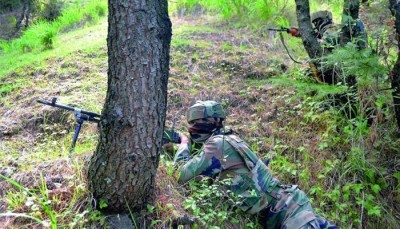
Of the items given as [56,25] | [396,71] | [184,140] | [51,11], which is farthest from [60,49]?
[396,71]

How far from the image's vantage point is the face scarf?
12.6 feet

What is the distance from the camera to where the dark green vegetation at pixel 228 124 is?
2986mm

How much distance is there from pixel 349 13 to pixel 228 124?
2062 mm

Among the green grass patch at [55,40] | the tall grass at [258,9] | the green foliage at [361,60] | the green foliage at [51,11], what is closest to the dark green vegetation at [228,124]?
the green foliage at [361,60]

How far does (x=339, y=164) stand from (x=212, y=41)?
4.33 m

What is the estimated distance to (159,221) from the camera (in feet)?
9.45

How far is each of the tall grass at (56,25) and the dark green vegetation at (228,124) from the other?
0.77m

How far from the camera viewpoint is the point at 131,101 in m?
2.65

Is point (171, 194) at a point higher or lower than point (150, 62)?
lower

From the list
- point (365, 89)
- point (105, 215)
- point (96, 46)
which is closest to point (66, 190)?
point (105, 215)

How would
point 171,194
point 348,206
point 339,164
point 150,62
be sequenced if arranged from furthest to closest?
1. point 339,164
2. point 348,206
3. point 171,194
4. point 150,62

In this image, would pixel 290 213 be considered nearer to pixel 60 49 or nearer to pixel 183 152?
pixel 183 152

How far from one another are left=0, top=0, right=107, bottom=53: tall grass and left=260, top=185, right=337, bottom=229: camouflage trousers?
664 centimetres

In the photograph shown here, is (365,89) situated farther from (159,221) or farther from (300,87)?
(159,221)
